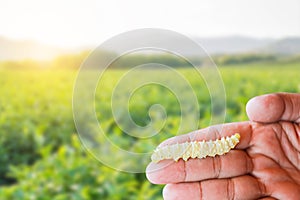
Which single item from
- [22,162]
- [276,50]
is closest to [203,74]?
[22,162]

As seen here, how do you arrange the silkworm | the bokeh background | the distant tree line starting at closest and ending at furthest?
the silkworm < the distant tree line < the bokeh background

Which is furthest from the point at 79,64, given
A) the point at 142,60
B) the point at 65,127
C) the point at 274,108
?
the point at 274,108

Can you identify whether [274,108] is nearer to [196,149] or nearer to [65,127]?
[196,149]

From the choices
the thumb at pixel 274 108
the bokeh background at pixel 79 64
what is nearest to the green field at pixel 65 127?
the bokeh background at pixel 79 64

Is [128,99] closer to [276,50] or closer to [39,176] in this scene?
[39,176]

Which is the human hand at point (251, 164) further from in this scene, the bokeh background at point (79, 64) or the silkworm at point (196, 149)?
the bokeh background at point (79, 64)

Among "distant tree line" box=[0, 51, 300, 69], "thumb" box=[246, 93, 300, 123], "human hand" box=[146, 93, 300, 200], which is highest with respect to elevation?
"distant tree line" box=[0, 51, 300, 69]

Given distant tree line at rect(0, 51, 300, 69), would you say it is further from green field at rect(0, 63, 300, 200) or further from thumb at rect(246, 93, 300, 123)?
thumb at rect(246, 93, 300, 123)

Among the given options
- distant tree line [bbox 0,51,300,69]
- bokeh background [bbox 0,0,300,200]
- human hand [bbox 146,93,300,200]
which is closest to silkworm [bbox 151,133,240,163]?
human hand [bbox 146,93,300,200]
